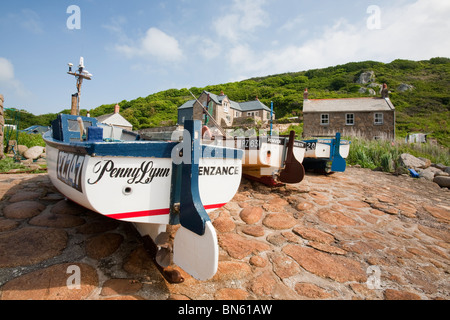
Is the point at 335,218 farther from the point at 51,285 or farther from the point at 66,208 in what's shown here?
the point at 66,208

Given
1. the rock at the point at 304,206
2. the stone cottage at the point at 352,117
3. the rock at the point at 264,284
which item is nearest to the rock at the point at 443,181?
the rock at the point at 304,206

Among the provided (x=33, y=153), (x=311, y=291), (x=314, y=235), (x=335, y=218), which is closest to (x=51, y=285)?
(x=311, y=291)

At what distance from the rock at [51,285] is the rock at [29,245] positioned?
283 millimetres

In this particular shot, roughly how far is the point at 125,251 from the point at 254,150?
305 centimetres

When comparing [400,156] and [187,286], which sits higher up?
[400,156]

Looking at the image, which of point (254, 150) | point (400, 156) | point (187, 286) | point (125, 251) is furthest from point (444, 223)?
point (400, 156)

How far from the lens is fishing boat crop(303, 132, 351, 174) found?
21.3 ft

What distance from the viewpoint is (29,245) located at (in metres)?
2.41

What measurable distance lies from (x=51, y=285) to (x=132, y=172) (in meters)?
1.24

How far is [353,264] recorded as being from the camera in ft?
8.18

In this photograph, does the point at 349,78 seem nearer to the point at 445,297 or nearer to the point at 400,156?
the point at 400,156

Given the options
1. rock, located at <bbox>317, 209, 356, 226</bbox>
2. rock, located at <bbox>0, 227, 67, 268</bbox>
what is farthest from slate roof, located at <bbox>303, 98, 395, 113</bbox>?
rock, located at <bbox>0, 227, 67, 268</bbox>

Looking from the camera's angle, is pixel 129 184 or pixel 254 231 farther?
pixel 254 231

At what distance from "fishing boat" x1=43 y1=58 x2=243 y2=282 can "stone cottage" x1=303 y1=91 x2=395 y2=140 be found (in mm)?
25615
